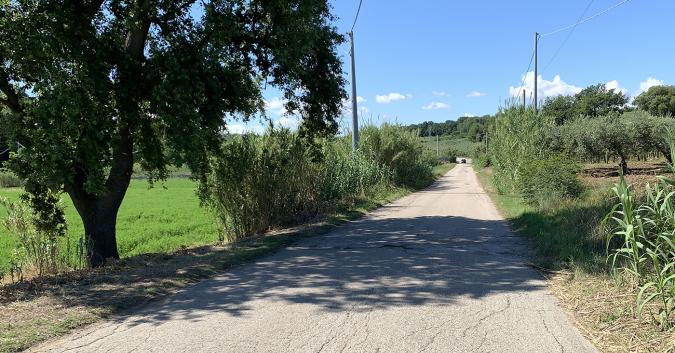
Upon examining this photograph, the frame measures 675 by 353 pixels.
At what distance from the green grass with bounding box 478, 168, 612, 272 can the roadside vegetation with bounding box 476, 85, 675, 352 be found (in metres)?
0.02

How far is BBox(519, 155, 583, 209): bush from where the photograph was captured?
1528 centimetres

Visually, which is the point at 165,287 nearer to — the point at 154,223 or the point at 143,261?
the point at 143,261

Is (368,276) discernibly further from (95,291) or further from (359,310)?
(95,291)

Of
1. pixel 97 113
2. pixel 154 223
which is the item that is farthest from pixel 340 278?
pixel 154 223

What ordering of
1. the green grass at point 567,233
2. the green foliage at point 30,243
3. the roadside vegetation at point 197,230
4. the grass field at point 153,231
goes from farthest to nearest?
the grass field at point 153,231
the green foliage at point 30,243
the green grass at point 567,233
the roadside vegetation at point 197,230

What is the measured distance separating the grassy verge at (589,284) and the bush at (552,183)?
120 inches

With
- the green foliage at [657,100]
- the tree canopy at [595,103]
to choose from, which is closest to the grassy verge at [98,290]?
the tree canopy at [595,103]

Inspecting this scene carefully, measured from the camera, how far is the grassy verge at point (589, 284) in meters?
4.41

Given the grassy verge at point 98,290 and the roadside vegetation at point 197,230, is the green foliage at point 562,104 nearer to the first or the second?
the roadside vegetation at point 197,230

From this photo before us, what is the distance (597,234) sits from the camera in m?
8.56

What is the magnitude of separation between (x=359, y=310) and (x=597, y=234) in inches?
209

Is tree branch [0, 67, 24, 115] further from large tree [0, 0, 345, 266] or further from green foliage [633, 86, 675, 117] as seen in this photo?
green foliage [633, 86, 675, 117]

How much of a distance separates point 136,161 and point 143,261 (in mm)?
2209

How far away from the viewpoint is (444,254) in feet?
28.8
